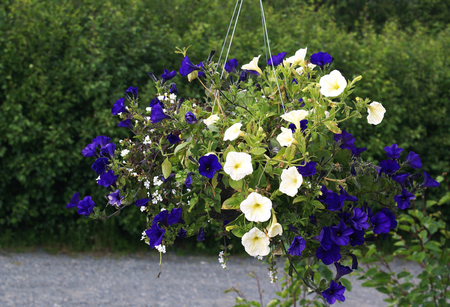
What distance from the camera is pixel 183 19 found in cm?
493

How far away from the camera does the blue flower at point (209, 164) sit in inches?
45.9

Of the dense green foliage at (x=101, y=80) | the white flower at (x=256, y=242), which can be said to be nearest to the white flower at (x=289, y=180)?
the white flower at (x=256, y=242)

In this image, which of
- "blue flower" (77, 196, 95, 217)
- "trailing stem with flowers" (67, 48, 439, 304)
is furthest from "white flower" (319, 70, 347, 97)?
"blue flower" (77, 196, 95, 217)

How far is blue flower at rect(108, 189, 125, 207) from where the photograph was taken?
4.49ft

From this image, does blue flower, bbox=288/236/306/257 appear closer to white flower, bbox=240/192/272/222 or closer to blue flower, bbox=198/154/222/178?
white flower, bbox=240/192/272/222

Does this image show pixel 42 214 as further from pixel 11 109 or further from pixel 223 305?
pixel 223 305

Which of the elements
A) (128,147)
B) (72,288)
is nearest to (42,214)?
(72,288)

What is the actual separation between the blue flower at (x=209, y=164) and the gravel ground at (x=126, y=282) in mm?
2489

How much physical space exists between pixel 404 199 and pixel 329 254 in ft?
1.18

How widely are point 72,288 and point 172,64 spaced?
102 inches

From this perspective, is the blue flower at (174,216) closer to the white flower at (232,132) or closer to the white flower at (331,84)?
the white flower at (232,132)

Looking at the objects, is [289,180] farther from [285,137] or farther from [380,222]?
[380,222]

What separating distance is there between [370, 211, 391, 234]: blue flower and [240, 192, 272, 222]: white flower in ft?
1.26

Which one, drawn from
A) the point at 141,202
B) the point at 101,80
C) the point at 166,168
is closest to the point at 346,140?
the point at 166,168
